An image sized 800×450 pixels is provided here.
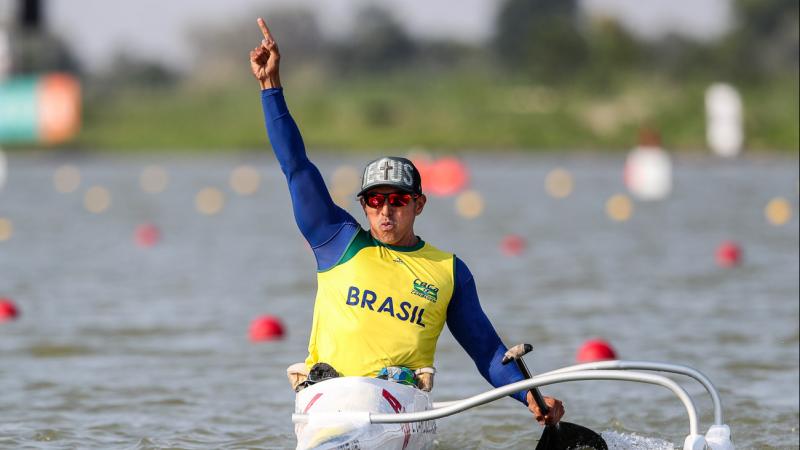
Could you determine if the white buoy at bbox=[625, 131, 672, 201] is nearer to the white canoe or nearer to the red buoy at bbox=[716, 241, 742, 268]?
the red buoy at bbox=[716, 241, 742, 268]

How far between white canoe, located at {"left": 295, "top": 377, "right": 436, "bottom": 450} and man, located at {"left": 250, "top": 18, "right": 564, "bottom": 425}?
17 centimetres

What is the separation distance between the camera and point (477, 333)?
7203mm

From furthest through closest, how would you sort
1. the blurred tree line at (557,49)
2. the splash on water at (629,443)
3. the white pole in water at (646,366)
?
the blurred tree line at (557,49) < the splash on water at (629,443) < the white pole in water at (646,366)

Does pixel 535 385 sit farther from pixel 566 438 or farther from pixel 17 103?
pixel 17 103

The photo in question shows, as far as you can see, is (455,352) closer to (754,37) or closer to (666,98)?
(666,98)

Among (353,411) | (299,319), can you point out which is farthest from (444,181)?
(353,411)

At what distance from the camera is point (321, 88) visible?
97000mm

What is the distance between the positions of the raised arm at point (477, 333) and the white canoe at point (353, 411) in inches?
17.6

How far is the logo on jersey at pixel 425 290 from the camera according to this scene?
6.98 meters

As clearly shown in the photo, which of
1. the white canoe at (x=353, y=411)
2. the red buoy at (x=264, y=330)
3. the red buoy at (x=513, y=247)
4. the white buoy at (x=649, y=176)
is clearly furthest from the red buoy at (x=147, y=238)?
the white canoe at (x=353, y=411)

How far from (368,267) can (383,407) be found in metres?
0.70

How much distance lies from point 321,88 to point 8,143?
2182 centimetres

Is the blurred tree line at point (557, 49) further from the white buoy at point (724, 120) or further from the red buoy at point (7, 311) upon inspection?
the red buoy at point (7, 311)

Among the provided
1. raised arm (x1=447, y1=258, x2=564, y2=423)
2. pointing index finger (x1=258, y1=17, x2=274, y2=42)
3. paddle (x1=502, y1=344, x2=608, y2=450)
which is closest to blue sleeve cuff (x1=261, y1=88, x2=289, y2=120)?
pointing index finger (x1=258, y1=17, x2=274, y2=42)
